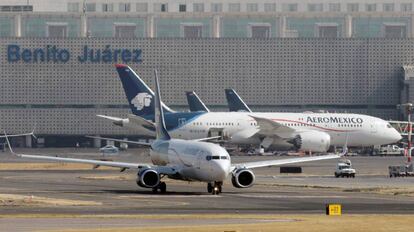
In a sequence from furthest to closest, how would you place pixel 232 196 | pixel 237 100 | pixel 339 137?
pixel 237 100 → pixel 339 137 → pixel 232 196

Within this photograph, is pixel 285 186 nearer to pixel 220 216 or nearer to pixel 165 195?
pixel 165 195

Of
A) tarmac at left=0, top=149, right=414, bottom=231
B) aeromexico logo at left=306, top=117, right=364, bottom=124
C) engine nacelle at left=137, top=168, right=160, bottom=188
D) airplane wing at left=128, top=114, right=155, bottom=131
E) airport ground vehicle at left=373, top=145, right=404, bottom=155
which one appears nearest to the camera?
tarmac at left=0, top=149, right=414, bottom=231

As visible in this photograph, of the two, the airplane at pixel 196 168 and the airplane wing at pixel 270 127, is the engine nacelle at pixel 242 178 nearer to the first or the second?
the airplane at pixel 196 168

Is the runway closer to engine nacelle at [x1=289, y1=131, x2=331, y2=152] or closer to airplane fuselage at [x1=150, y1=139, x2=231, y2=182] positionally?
airplane fuselage at [x1=150, y1=139, x2=231, y2=182]

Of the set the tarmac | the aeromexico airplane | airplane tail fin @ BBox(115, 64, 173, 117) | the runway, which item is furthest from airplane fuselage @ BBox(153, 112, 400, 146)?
the tarmac

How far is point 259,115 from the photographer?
509 ft

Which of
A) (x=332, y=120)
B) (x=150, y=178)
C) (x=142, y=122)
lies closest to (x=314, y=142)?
(x=332, y=120)

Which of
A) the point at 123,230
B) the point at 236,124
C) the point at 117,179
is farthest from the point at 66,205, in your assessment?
the point at 236,124

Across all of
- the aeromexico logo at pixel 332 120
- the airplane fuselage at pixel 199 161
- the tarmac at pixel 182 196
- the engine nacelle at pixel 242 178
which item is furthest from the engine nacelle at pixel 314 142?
the engine nacelle at pixel 242 178

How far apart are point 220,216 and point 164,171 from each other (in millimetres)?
20189

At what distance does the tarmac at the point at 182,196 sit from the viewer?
6419 cm

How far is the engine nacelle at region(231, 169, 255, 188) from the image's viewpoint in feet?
265

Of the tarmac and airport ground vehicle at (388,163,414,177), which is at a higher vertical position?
the tarmac

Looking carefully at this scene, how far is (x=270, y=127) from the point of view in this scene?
152000 millimetres
